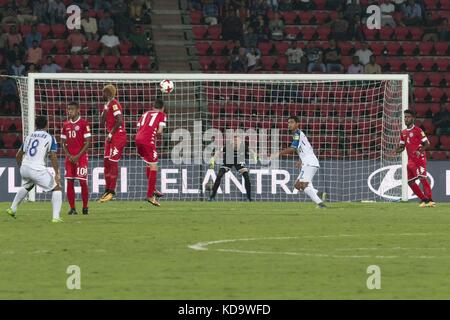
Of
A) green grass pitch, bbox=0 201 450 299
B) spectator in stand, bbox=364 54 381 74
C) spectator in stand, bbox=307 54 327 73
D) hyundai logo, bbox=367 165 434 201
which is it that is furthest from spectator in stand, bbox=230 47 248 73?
green grass pitch, bbox=0 201 450 299

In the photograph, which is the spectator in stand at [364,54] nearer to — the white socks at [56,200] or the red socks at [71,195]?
the red socks at [71,195]

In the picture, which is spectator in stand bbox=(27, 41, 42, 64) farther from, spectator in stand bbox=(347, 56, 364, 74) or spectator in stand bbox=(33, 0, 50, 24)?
spectator in stand bbox=(347, 56, 364, 74)

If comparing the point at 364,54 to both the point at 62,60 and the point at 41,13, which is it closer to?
the point at 62,60

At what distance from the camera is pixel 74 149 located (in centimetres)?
2253

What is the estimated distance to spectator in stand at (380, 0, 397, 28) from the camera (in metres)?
37.0

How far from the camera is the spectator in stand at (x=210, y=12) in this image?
121 feet

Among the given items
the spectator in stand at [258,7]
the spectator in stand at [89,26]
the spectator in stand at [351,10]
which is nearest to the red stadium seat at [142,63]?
the spectator in stand at [89,26]

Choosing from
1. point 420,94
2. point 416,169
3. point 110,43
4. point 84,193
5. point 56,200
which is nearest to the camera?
point 56,200

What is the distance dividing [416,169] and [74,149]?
770 centimetres

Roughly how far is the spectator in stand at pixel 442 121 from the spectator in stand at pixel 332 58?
3042 millimetres

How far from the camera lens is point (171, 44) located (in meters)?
36.5

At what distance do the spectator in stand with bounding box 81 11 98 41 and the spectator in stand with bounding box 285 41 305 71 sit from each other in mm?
5177

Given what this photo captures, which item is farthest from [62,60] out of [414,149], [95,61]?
[414,149]
